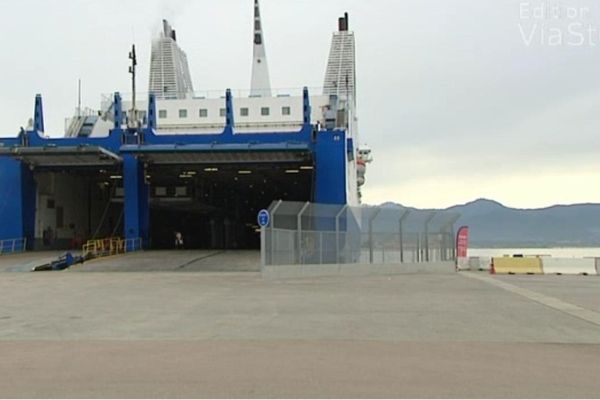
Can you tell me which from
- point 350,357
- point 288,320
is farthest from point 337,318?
point 350,357

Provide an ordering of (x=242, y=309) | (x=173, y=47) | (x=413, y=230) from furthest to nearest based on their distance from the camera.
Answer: (x=173, y=47) → (x=413, y=230) → (x=242, y=309)

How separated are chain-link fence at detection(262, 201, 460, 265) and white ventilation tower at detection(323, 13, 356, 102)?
5650cm

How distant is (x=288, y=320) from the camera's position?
12.9 m

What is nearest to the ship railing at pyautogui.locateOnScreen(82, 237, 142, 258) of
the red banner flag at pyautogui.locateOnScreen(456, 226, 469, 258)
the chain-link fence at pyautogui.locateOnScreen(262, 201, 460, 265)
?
the chain-link fence at pyautogui.locateOnScreen(262, 201, 460, 265)

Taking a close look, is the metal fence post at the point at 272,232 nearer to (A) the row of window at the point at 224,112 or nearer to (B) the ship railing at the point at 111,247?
(B) the ship railing at the point at 111,247

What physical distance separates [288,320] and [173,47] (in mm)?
77431

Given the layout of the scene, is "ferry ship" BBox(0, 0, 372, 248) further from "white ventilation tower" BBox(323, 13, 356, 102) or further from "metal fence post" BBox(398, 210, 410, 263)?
"metal fence post" BBox(398, 210, 410, 263)

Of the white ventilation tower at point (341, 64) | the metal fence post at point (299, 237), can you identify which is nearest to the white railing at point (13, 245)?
the metal fence post at point (299, 237)

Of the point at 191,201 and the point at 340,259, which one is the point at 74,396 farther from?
the point at 191,201

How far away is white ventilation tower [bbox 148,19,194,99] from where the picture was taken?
270 feet

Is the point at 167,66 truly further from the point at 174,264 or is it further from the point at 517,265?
the point at 517,265

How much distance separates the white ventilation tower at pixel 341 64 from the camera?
8762 cm

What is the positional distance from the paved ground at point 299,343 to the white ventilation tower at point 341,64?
7004 centimetres

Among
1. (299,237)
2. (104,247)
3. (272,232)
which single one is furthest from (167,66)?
(272,232)
